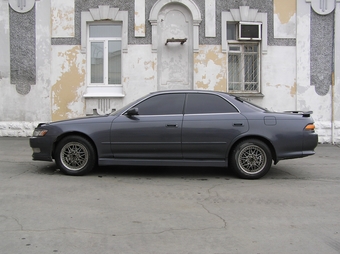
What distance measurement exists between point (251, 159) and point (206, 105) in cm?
127

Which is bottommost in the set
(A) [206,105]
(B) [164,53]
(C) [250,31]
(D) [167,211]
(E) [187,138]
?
(D) [167,211]

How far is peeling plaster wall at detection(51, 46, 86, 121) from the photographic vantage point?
40.2 feet

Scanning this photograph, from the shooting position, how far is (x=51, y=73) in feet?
40.2

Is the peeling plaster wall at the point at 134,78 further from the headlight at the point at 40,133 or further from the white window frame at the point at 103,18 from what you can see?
the headlight at the point at 40,133

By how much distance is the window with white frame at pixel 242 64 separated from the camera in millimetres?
12500

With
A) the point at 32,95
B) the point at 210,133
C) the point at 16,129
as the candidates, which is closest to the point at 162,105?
the point at 210,133

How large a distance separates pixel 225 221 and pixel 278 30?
9.09 meters

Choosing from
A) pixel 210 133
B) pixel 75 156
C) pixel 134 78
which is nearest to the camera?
pixel 210 133

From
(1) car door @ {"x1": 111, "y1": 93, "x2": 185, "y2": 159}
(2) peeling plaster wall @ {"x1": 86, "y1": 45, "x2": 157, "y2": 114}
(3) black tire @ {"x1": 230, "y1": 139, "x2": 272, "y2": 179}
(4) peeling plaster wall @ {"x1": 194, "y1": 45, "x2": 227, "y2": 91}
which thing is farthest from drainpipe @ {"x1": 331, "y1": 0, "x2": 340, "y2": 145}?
(1) car door @ {"x1": 111, "y1": 93, "x2": 185, "y2": 159}

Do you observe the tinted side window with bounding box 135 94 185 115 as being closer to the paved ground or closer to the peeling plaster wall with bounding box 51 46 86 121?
the paved ground

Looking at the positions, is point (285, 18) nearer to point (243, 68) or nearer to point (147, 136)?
point (243, 68)

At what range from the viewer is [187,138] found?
690 centimetres

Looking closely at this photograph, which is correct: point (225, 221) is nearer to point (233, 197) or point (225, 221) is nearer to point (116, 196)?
point (233, 197)

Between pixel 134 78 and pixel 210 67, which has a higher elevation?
pixel 210 67
